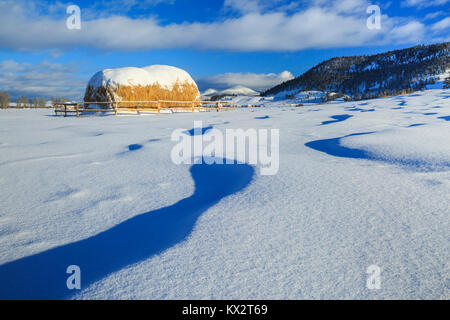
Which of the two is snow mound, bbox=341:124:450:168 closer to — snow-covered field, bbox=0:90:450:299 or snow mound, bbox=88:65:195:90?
snow-covered field, bbox=0:90:450:299

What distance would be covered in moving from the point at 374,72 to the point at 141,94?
67.8m

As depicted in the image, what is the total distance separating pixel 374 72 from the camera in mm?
67188

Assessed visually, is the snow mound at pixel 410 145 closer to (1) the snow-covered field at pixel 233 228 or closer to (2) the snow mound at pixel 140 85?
(1) the snow-covered field at pixel 233 228

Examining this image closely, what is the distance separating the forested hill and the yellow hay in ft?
134

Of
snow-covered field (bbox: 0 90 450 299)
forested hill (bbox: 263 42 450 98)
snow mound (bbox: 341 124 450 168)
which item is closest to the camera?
snow-covered field (bbox: 0 90 450 299)

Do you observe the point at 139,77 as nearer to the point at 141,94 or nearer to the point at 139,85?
the point at 139,85

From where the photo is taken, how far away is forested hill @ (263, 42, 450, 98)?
5441cm

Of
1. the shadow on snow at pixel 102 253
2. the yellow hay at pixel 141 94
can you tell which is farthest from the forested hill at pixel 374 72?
the shadow on snow at pixel 102 253

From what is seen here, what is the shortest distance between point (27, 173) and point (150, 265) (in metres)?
2.45

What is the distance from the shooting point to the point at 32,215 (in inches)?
78.0

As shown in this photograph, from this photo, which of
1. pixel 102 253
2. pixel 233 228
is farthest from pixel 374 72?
pixel 102 253

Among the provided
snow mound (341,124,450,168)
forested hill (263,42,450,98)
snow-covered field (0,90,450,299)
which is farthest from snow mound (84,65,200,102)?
forested hill (263,42,450,98)
